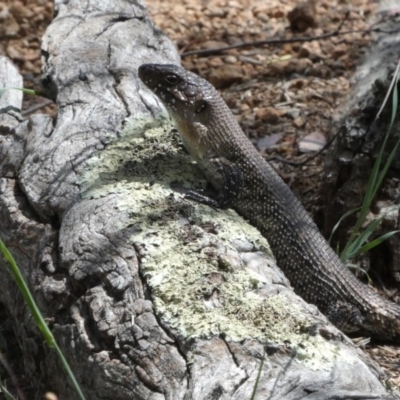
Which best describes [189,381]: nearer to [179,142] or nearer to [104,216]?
[104,216]

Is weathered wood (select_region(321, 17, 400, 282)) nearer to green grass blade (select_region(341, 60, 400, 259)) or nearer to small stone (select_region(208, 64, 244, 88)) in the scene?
green grass blade (select_region(341, 60, 400, 259))

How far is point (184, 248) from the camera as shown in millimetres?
3551

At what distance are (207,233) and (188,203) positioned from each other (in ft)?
0.88

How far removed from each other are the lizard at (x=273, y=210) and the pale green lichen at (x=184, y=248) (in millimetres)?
163

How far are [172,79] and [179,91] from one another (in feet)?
0.26

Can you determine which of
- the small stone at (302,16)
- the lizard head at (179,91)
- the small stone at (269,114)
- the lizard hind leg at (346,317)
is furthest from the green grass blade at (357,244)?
the small stone at (302,16)

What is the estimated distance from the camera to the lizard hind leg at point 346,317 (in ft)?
14.5

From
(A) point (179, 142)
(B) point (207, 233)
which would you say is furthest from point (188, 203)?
(A) point (179, 142)

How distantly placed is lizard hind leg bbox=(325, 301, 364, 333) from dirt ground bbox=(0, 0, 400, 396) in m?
1.42

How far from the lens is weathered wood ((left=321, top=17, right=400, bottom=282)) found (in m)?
4.89

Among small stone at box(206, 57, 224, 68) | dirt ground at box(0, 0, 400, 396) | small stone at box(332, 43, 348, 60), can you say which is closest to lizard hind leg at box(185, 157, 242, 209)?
dirt ground at box(0, 0, 400, 396)

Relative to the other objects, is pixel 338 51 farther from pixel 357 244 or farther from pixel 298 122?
pixel 357 244

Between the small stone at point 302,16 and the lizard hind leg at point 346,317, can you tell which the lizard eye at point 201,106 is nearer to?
the lizard hind leg at point 346,317

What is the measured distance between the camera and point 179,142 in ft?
15.3
